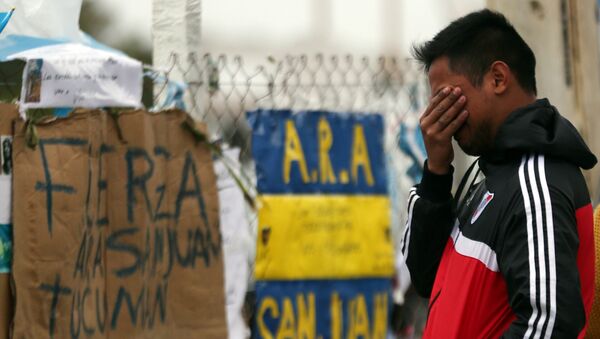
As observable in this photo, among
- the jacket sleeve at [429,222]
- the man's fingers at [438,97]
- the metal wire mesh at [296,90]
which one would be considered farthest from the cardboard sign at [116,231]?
the man's fingers at [438,97]

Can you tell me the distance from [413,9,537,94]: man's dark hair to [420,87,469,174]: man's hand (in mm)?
61

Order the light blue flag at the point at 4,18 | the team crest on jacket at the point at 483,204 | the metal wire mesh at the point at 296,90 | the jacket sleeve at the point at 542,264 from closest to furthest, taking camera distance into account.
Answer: the jacket sleeve at the point at 542,264 < the team crest on jacket at the point at 483,204 < the light blue flag at the point at 4,18 < the metal wire mesh at the point at 296,90

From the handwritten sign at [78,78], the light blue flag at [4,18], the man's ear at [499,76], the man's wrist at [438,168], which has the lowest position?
the man's wrist at [438,168]

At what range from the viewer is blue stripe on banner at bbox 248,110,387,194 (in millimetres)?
4188

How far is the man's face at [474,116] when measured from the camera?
185 cm

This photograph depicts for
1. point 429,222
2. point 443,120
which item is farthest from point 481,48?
point 429,222

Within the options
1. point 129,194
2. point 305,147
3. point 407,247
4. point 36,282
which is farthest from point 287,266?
point 407,247

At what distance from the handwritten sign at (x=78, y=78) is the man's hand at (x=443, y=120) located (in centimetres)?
197

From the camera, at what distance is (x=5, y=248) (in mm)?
3289

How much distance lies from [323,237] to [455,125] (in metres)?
2.43

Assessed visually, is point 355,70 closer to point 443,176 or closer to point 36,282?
point 36,282

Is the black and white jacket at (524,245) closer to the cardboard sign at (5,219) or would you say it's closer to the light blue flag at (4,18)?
the cardboard sign at (5,219)

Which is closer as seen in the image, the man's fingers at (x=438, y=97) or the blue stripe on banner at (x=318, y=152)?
the man's fingers at (x=438, y=97)

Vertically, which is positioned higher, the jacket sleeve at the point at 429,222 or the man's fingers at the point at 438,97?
the man's fingers at the point at 438,97
